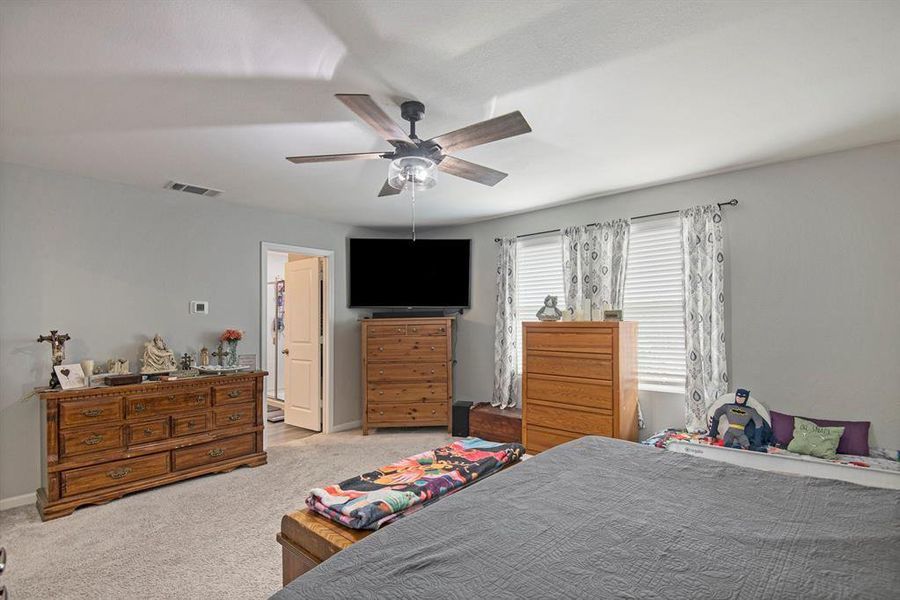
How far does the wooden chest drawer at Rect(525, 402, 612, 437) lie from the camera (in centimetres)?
367

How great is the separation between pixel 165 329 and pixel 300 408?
2083 millimetres

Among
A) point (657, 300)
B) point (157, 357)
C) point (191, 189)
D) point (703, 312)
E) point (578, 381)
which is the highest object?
point (191, 189)

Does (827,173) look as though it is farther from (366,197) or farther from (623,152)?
(366,197)

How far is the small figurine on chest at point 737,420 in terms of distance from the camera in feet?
10.3

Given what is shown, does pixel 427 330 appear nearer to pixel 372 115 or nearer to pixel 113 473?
pixel 113 473

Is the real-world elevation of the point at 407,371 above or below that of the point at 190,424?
above

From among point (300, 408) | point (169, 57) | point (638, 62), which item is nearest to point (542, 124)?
point (638, 62)

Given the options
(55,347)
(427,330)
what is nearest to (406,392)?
(427,330)

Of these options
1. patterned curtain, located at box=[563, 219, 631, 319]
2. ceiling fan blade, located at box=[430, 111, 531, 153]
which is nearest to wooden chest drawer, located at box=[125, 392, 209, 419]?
ceiling fan blade, located at box=[430, 111, 531, 153]

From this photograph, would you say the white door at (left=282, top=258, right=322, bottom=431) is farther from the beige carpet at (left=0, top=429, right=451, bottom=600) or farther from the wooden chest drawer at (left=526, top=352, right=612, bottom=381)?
the wooden chest drawer at (left=526, top=352, right=612, bottom=381)

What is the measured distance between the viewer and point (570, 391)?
3867 mm

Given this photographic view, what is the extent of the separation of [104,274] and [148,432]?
1355 mm

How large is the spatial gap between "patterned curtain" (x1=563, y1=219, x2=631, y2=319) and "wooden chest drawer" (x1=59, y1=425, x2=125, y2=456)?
3.89 metres

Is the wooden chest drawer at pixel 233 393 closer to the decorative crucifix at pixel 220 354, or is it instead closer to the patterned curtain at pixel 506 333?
the decorative crucifix at pixel 220 354
